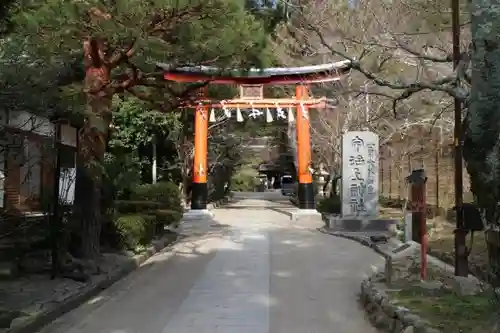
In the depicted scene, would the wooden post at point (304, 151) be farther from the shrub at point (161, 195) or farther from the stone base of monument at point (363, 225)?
the shrub at point (161, 195)

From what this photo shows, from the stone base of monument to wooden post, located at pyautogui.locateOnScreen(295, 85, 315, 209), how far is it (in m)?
5.36

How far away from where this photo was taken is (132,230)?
13344 millimetres

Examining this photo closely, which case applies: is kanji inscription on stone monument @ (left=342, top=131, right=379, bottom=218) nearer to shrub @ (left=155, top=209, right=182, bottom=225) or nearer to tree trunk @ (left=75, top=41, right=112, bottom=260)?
shrub @ (left=155, top=209, right=182, bottom=225)

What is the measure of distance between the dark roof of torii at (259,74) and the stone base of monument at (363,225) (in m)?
4.38

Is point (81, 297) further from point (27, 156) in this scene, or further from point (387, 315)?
point (387, 315)

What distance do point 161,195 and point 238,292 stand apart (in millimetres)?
10662

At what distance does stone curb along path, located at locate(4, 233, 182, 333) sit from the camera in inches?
270

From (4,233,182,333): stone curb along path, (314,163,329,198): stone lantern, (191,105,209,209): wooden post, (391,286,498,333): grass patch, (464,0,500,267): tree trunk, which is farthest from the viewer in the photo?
(314,163,329,198): stone lantern

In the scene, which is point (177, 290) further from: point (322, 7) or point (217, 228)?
point (217, 228)

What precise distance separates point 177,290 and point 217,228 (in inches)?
436

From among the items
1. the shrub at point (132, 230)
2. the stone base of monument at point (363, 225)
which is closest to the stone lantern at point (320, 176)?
the stone base of monument at point (363, 225)

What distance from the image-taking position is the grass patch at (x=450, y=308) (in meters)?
5.91

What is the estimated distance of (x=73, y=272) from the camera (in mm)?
9828

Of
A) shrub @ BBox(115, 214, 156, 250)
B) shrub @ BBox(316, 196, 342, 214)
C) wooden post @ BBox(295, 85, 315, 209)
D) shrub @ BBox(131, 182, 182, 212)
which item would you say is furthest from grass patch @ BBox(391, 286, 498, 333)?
wooden post @ BBox(295, 85, 315, 209)
